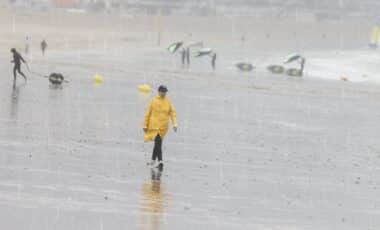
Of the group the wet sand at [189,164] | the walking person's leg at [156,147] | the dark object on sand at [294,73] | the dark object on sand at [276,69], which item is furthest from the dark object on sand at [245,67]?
the walking person's leg at [156,147]

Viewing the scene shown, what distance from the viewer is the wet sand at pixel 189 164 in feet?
54.4

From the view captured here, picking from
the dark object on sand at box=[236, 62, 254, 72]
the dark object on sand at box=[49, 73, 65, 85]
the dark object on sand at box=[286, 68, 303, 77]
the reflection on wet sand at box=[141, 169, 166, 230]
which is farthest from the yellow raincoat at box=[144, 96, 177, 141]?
the dark object on sand at box=[236, 62, 254, 72]

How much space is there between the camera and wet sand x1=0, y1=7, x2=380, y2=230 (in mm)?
16594

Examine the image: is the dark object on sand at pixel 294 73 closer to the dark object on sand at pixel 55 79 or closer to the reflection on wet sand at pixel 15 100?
the dark object on sand at pixel 55 79

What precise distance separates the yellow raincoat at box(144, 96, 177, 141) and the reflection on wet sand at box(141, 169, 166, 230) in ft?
2.95

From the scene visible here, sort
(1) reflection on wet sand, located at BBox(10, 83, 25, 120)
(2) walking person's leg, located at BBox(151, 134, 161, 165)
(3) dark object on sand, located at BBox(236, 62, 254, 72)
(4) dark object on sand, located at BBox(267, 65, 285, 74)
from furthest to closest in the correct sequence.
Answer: (3) dark object on sand, located at BBox(236, 62, 254, 72), (4) dark object on sand, located at BBox(267, 65, 285, 74), (1) reflection on wet sand, located at BBox(10, 83, 25, 120), (2) walking person's leg, located at BBox(151, 134, 161, 165)

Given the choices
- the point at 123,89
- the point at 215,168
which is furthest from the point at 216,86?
the point at 215,168

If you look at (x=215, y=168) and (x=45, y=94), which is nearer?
(x=215, y=168)

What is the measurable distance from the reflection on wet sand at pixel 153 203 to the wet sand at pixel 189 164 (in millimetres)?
20

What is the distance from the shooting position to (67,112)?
3288cm

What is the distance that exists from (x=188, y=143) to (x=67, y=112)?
644cm

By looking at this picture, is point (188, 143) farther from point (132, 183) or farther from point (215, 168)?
point (132, 183)

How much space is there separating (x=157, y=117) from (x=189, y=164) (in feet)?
5.19

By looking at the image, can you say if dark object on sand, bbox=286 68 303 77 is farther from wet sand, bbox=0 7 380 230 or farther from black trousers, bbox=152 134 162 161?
black trousers, bbox=152 134 162 161
